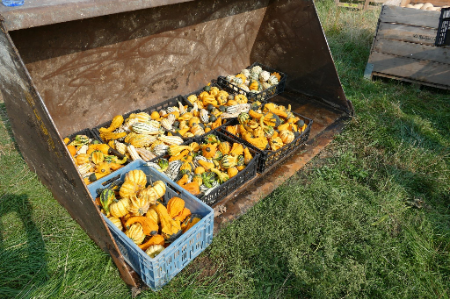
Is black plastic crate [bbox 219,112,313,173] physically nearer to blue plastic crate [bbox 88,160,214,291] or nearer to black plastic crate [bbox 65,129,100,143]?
blue plastic crate [bbox 88,160,214,291]

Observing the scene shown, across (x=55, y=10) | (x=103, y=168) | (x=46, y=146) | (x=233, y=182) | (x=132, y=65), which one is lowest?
(x=233, y=182)

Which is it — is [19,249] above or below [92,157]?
below

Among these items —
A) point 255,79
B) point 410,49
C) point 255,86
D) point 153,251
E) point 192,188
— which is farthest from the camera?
point 410,49

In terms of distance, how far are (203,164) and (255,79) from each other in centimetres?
239

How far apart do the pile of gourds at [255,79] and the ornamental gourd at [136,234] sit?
290cm

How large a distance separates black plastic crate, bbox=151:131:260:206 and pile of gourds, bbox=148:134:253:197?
5cm

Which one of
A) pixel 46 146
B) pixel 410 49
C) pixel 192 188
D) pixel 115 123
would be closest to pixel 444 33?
pixel 410 49

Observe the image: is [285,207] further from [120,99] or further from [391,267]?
[120,99]

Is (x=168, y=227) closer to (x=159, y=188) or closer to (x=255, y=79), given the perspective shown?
(x=159, y=188)

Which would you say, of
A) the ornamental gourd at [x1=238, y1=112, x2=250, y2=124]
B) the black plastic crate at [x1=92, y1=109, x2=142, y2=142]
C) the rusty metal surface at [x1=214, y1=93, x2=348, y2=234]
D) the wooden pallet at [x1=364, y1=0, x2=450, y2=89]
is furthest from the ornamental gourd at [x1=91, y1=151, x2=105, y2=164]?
the wooden pallet at [x1=364, y1=0, x2=450, y2=89]

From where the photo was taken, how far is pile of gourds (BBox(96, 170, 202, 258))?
2588mm

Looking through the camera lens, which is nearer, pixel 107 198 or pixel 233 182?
pixel 107 198

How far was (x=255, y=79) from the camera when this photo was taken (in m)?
5.22

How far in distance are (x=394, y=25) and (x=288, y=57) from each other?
229cm
